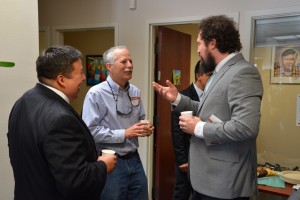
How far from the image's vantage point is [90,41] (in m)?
5.11

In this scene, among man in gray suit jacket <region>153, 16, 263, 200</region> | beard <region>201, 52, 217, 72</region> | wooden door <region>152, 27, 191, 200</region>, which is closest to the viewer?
man in gray suit jacket <region>153, 16, 263, 200</region>

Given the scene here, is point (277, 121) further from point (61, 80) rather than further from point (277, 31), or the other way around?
point (61, 80)

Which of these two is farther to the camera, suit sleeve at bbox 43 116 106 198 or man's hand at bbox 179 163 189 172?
man's hand at bbox 179 163 189 172

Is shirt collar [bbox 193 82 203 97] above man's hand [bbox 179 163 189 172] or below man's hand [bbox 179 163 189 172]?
above

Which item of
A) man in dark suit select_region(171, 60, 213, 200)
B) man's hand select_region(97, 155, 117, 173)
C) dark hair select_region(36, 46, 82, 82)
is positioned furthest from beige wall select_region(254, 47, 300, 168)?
dark hair select_region(36, 46, 82, 82)

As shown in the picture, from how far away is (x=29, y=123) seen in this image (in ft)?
3.87

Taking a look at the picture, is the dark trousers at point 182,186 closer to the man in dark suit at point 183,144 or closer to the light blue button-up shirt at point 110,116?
the man in dark suit at point 183,144

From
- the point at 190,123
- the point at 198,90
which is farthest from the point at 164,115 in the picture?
the point at 190,123

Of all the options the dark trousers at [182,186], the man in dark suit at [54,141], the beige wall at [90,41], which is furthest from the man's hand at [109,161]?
the beige wall at [90,41]

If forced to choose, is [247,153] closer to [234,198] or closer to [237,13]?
[234,198]

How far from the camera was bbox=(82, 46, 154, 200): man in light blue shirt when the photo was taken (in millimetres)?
1954

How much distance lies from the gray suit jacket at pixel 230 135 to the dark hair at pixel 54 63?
0.72 metres

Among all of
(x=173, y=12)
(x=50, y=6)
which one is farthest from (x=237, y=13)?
(x=50, y=6)

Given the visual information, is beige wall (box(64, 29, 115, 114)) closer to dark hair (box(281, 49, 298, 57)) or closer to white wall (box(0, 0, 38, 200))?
white wall (box(0, 0, 38, 200))
